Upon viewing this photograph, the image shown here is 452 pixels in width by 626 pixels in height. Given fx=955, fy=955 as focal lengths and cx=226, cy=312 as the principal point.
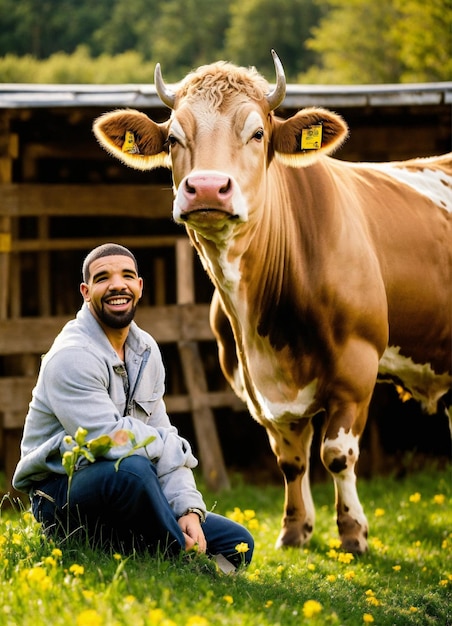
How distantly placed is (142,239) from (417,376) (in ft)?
11.1

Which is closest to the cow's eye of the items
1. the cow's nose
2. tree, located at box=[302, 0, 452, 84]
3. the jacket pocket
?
the cow's nose

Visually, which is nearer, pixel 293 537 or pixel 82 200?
pixel 293 537

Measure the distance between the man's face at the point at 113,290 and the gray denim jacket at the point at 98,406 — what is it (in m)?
0.07

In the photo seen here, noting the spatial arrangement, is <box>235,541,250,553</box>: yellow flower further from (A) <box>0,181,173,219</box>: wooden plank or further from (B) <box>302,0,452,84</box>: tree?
(B) <box>302,0,452,84</box>: tree

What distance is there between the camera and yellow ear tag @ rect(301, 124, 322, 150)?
5273 millimetres

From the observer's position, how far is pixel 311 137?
17.3 ft

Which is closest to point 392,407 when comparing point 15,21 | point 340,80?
point 340,80

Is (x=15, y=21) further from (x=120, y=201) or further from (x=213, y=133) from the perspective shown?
(x=213, y=133)

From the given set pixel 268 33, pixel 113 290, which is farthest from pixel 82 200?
pixel 268 33

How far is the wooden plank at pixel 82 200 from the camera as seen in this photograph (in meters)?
7.91

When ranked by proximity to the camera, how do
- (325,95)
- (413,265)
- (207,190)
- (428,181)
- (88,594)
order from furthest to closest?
1. (325,95)
2. (428,181)
3. (413,265)
4. (207,190)
5. (88,594)

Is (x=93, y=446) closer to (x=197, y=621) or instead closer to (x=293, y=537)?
(x=197, y=621)

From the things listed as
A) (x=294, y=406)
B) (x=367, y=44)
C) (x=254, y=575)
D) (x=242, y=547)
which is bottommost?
(x=254, y=575)

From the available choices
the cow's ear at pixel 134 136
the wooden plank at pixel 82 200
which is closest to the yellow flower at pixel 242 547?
the cow's ear at pixel 134 136
